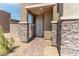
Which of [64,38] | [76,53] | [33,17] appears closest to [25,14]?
[33,17]

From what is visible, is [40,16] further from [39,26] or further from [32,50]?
[32,50]

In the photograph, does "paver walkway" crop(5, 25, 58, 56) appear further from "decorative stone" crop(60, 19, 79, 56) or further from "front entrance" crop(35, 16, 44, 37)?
"front entrance" crop(35, 16, 44, 37)

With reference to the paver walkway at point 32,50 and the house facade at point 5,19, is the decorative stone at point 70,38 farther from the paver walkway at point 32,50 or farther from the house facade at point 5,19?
the house facade at point 5,19

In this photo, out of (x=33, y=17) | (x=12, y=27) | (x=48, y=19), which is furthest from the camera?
(x=33, y=17)

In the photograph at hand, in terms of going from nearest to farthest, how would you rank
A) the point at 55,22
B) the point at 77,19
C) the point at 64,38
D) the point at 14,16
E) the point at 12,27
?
the point at 77,19 → the point at 64,38 → the point at 55,22 → the point at 14,16 → the point at 12,27

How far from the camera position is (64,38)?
15.9 ft

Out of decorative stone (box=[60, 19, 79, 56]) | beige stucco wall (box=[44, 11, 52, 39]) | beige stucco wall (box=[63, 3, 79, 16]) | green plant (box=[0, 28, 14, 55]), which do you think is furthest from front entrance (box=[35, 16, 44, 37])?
beige stucco wall (box=[63, 3, 79, 16])

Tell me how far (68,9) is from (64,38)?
0.99 metres

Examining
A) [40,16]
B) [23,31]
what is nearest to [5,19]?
[23,31]

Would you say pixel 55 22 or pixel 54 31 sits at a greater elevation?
pixel 55 22

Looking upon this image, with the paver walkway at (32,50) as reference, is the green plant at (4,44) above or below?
above

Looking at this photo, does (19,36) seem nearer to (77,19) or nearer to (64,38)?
(64,38)

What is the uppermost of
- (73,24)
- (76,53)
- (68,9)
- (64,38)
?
(68,9)

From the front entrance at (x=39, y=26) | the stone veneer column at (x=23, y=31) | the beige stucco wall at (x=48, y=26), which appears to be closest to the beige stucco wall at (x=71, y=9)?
the stone veneer column at (x=23, y=31)
